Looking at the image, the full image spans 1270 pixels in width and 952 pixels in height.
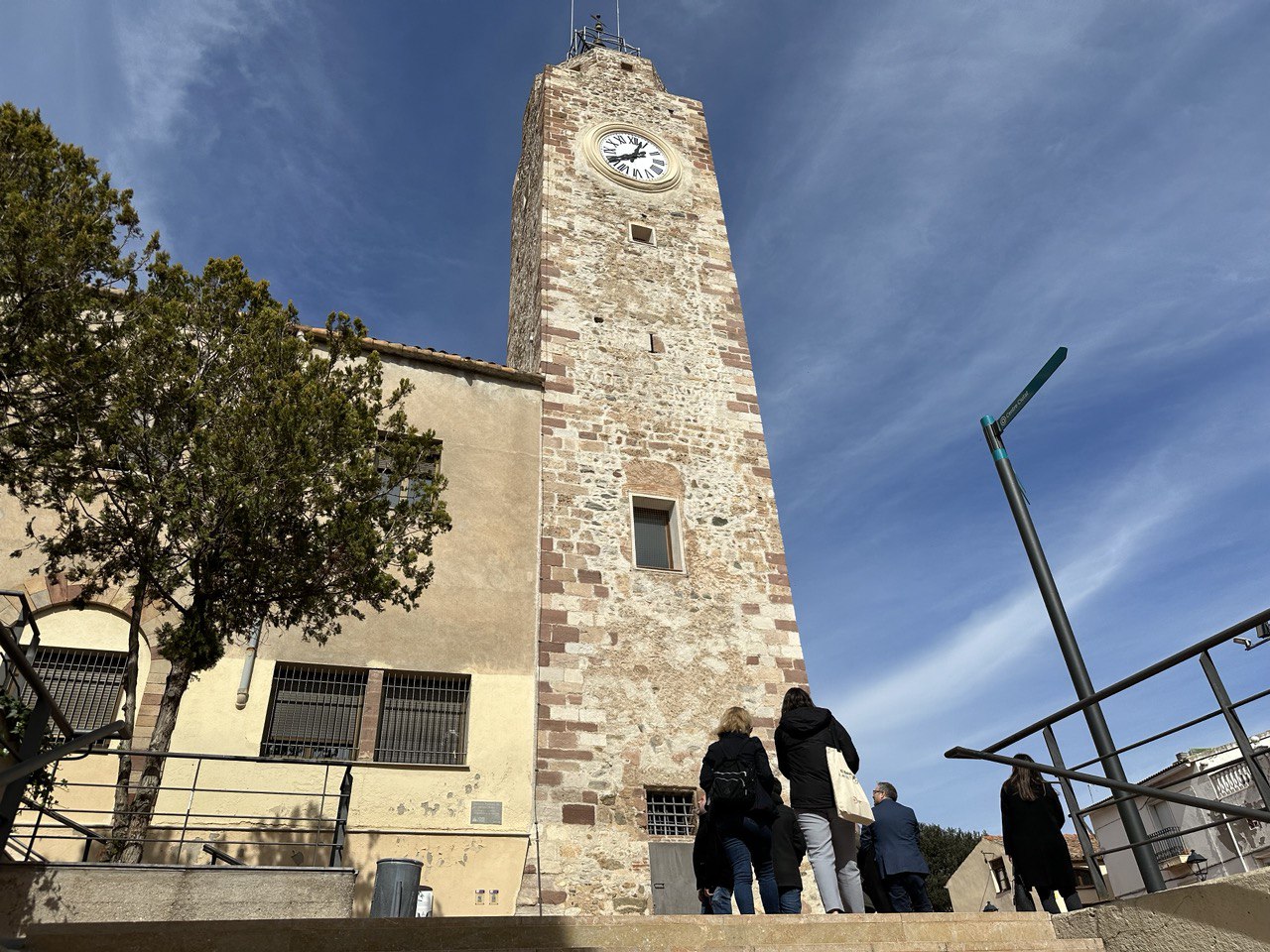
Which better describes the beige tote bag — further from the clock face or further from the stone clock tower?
the clock face

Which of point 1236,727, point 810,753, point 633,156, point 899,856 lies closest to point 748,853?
point 810,753

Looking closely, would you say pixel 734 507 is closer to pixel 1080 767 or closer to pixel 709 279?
pixel 709 279

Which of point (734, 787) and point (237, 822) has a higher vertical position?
point (237, 822)

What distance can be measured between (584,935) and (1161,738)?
3.17 metres

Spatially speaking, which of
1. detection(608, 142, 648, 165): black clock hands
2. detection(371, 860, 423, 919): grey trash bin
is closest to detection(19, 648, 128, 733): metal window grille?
detection(371, 860, 423, 919): grey trash bin

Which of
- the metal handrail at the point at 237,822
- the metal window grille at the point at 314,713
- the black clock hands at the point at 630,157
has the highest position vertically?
the black clock hands at the point at 630,157

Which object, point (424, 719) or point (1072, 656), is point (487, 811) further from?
point (1072, 656)

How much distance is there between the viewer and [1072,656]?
22.0 ft

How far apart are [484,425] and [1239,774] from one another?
747 inches

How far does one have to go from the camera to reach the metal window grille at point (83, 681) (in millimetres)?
9625

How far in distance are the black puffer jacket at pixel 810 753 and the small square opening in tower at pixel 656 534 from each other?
605 cm

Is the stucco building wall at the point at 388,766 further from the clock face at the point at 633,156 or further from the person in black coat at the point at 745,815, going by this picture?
the clock face at the point at 633,156

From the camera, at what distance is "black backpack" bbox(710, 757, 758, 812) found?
5934 mm

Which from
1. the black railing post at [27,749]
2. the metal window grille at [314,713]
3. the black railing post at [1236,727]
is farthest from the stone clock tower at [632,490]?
the black railing post at [1236,727]
